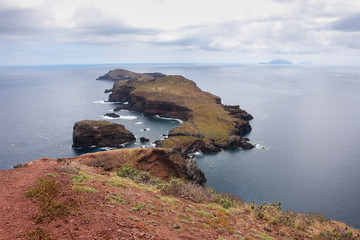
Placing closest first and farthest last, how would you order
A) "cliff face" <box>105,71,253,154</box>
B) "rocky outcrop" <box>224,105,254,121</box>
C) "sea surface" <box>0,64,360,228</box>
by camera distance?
"sea surface" <box>0,64,360,228</box> → "cliff face" <box>105,71,253,154</box> → "rocky outcrop" <box>224,105,254,121</box>

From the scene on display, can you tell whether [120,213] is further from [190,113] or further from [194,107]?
[194,107]

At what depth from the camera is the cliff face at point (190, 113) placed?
283 feet

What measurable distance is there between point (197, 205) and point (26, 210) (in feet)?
36.0

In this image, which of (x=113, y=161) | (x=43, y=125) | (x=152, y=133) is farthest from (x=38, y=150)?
(x=113, y=161)

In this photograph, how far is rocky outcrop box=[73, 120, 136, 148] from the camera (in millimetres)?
85125

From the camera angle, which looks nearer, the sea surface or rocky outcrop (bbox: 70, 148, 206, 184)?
rocky outcrop (bbox: 70, 148, 206, 184)

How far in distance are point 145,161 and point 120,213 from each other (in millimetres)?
24214

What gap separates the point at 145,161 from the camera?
37156mm

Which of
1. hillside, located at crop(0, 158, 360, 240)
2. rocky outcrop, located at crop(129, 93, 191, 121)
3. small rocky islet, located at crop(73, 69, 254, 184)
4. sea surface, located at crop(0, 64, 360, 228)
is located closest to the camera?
hillside, located at crop(0, 158, 360, 240)

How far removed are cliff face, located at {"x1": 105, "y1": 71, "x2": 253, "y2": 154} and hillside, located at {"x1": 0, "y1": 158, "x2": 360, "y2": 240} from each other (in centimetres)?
5812

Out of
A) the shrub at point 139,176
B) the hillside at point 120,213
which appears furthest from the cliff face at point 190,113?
the hillside at point 120,213

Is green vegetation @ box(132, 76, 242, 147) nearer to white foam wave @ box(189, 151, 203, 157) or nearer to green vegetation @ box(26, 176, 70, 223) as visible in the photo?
white foam wave @ box(189, 151, 203, 157)

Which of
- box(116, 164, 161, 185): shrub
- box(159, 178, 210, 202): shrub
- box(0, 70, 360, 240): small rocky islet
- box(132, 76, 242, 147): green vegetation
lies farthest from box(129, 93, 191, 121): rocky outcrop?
box(159, 178, 210, 202): shrub

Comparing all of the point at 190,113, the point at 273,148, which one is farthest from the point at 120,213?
the point at 190,113
